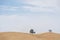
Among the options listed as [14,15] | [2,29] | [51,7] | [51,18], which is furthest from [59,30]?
[2,29]

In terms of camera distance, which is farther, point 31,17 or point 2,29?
point 31,17

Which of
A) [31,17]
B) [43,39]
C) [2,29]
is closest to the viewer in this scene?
[43,39]

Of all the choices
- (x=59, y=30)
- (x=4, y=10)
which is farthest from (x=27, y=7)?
(x=59, y=30)

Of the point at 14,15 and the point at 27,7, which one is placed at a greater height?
the point at 27,7

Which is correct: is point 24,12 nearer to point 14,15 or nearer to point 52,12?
point 14,15

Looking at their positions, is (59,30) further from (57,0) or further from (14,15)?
(14,15)

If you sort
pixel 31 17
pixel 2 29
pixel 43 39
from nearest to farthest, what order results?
1. pixel 43 39
2. pixel 2 29
3. pixel 31 17

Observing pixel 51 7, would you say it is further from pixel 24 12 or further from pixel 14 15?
A: pixel 14 15

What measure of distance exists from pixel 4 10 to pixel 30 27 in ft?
1.61

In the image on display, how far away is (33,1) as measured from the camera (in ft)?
6.51

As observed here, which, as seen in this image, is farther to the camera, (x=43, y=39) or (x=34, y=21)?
(x=34, y=21)

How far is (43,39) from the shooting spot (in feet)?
5.47

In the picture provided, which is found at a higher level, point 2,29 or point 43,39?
point 2,29

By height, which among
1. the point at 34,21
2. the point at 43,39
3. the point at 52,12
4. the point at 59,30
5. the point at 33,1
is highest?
the point at 33,1
